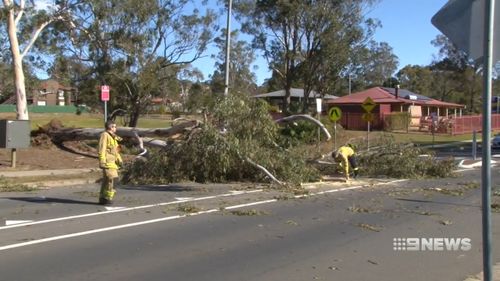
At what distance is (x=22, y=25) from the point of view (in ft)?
82.3

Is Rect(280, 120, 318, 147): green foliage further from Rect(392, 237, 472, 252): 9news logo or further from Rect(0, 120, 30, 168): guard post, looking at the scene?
Rect(392, 237, 472, 252): 9news logo

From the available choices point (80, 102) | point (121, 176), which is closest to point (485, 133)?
point (121, 176)

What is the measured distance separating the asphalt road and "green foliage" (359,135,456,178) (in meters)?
3.83

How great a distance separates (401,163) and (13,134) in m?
12.0

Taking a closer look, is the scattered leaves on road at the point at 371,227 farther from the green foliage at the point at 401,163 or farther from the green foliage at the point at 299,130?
the green foliage at the point at 299,130

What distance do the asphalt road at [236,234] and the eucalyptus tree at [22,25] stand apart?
29.8 ft

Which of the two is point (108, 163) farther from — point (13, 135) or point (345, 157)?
point (13, 135)

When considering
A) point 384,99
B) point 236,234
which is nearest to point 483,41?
point 236,234

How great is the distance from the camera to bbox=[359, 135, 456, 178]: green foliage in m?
18.7

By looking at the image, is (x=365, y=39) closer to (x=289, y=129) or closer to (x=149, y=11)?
(x=289, y=129)

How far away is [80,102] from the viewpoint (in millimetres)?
35594

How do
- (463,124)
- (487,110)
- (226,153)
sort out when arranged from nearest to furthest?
(487,110) < (226,153) < (463,124)

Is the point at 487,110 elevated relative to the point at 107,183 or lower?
elevated

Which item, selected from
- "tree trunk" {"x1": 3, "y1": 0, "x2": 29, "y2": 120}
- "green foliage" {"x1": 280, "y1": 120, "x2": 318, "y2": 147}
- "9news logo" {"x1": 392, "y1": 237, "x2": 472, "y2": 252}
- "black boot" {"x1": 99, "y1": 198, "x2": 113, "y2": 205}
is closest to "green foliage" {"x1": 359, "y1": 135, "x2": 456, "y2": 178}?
"black boot" {"x1": 99, "y1": 198, "x2": 113, "y2": 205}
